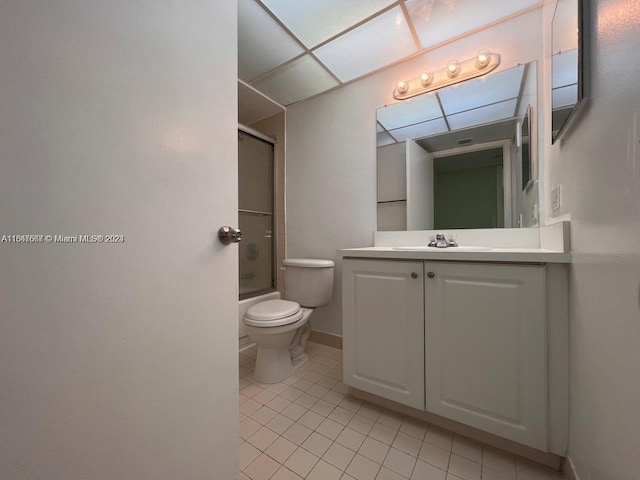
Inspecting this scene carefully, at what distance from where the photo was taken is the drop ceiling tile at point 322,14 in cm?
130

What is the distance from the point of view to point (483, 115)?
151 centimetres

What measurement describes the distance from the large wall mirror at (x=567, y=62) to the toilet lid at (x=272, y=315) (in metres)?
1.53

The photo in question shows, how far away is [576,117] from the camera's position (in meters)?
0.80

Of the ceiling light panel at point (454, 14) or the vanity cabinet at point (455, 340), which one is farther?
the ceiling light panel at point (454, 14)

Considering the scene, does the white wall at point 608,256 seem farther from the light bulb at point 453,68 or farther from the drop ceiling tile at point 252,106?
the drop ceiling tile at point 252,106

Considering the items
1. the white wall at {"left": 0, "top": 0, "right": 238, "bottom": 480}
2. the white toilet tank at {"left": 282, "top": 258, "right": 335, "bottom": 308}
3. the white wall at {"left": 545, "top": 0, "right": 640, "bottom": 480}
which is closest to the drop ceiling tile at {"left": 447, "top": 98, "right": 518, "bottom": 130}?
the white wall at {"left": 545, "top": 0, "right": 640, "bottom": 480}

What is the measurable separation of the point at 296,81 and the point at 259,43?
0.41 meters

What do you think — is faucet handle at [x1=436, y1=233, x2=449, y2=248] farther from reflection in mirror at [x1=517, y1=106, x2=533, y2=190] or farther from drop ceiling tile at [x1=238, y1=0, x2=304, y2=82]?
drop ceiling tile at [x1=238, y1=0, x2=304, y2=82]

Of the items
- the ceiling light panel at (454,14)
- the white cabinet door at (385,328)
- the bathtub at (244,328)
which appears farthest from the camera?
the bathtub at (244,328)

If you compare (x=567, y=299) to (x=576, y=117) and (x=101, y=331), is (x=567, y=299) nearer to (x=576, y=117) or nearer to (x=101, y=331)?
(x=576, y=117)

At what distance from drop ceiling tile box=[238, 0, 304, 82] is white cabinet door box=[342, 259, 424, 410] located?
1460 mm

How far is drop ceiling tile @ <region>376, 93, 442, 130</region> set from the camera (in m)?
1.63

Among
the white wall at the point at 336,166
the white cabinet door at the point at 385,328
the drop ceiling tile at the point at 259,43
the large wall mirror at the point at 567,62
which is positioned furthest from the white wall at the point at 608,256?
the drop ceiling tile at the point at 259,43

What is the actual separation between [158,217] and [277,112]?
6.93 ft
